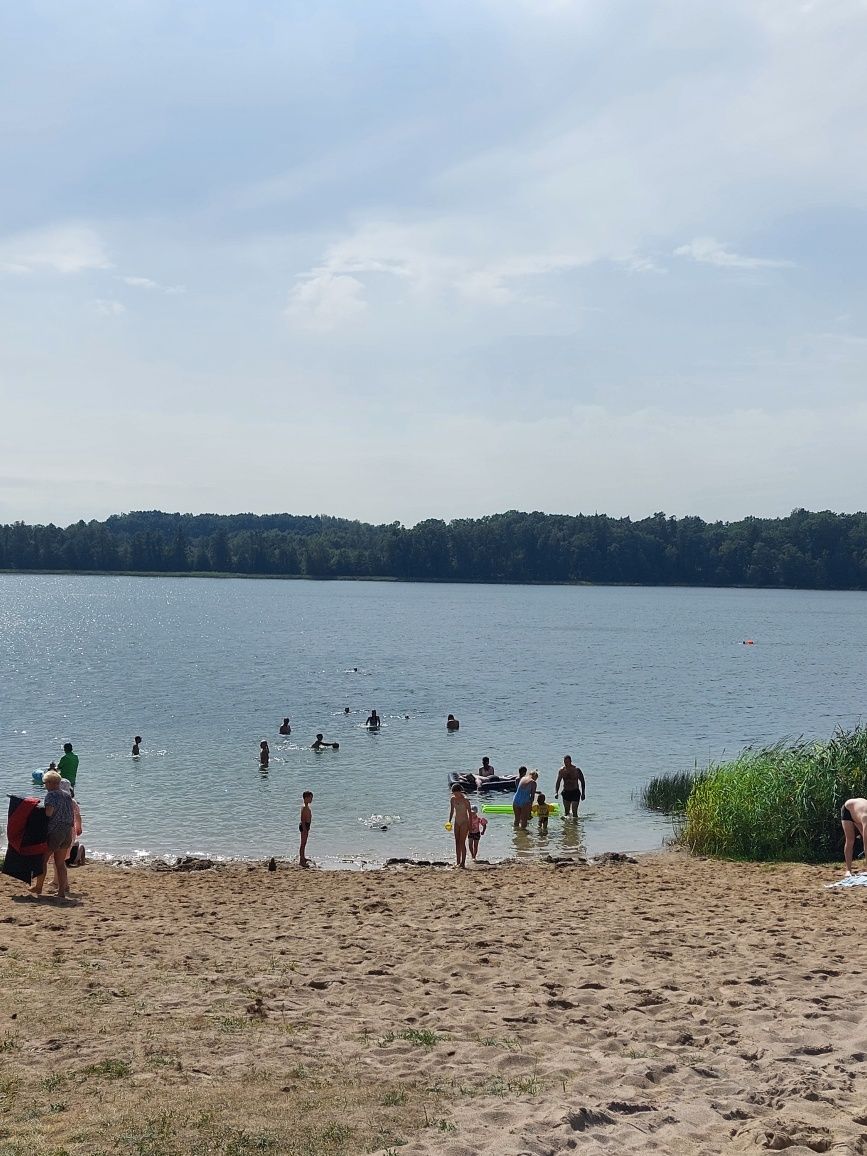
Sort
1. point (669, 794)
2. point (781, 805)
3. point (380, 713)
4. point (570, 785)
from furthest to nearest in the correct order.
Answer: point (380, 713), point (669, 794), point (570, 785), point (781, 805)

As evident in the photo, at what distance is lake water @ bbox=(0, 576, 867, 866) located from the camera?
23297 mm

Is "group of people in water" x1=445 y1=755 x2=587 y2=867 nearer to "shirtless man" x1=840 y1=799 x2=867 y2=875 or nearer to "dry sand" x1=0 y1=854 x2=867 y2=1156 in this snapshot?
"dry sand" x1=0 y1=854 x2=867 y2=1156

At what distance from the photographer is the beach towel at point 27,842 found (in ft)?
42.7

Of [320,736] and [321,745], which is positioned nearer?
[320,736]

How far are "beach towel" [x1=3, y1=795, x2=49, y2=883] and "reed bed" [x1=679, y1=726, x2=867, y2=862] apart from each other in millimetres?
11706

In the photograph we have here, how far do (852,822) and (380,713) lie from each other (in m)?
28.1

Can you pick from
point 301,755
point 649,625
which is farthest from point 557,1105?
point 649,625

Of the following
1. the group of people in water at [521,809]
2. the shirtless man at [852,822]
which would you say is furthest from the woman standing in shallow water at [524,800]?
the shirtless man at [852,822]

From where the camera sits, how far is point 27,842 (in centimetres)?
1304

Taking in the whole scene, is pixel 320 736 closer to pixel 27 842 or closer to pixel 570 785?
pixel 570 785

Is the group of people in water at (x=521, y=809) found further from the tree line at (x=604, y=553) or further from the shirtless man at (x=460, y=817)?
the tree line at (x=604, y=553)

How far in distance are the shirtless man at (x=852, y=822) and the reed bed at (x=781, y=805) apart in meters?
2.72

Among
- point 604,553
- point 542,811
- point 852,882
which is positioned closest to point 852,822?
point 852,882

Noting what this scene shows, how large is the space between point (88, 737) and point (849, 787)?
81.0 feet
